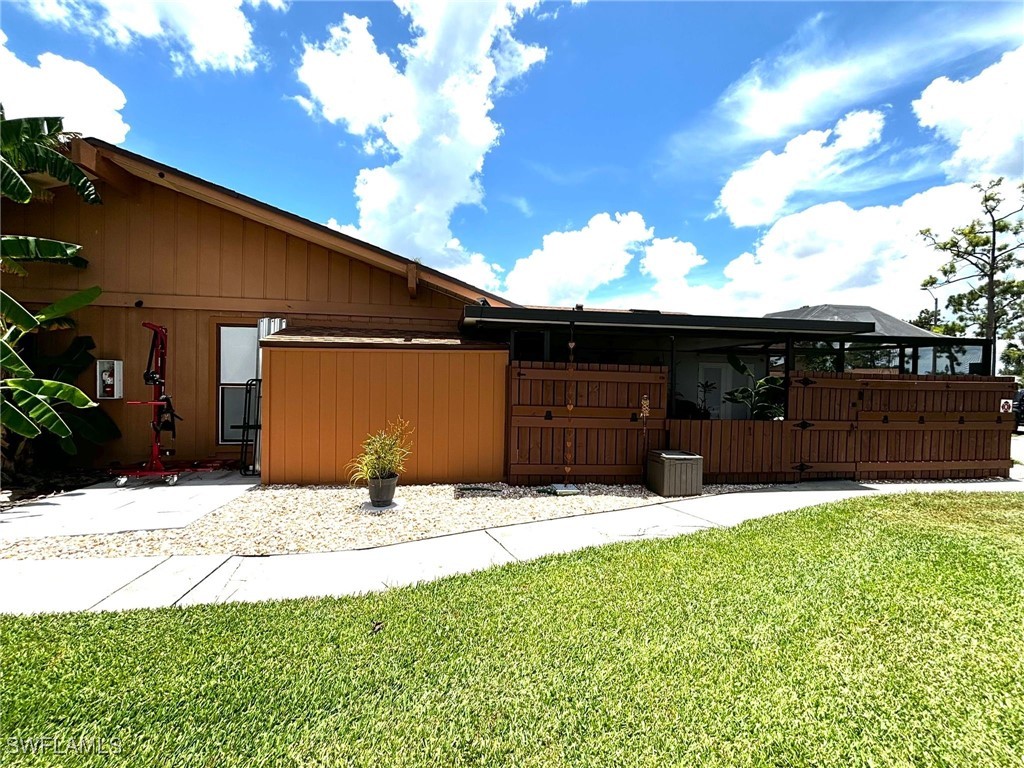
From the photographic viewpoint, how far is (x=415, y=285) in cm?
771

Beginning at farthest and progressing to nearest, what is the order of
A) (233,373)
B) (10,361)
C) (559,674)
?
(233,373) → (10,361) → (559,674)

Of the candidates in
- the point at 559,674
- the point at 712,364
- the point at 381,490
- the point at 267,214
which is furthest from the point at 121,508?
the point at 712,364

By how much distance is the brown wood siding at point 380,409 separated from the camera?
247 inches

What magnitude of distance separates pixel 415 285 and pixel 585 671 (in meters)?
6.72

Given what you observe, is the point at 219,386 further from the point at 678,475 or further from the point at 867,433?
the point at 867,433

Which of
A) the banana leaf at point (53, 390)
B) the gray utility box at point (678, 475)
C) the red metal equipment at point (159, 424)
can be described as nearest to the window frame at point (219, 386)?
the red metal equipment at point (159, 424)

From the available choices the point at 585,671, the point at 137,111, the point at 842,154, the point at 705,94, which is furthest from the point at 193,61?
the point at 842,154

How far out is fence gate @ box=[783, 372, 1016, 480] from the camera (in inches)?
284

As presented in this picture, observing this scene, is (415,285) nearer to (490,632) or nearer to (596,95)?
(596,95)

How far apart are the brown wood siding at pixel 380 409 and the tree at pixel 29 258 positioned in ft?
6.89

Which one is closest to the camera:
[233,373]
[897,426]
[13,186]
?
[13,186]

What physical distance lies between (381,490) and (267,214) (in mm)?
5239

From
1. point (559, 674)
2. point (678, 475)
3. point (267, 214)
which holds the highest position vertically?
point (267, 214)

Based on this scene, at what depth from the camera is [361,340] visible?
660 centimetres
